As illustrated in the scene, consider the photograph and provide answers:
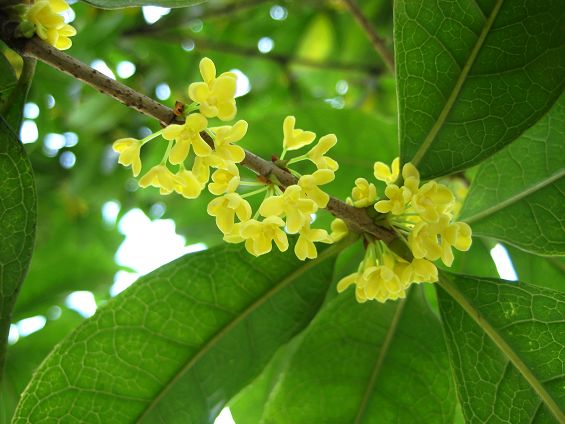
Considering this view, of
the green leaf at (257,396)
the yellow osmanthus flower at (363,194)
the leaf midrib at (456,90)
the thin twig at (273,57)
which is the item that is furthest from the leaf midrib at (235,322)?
the thin twig at (273,57)

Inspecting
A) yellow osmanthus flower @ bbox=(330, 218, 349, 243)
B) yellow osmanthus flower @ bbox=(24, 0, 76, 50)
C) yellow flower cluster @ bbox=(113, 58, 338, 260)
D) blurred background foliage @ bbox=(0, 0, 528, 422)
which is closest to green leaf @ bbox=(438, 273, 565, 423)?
yellow osmanthus flower @ bbox=(330, 218, 349, 243)

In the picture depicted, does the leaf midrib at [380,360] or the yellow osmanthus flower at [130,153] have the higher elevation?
the yellow osmanthus flower at [130,153]

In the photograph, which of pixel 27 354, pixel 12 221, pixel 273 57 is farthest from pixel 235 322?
pixel 273 57

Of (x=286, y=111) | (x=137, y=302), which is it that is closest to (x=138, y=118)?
(x=286, y=111)

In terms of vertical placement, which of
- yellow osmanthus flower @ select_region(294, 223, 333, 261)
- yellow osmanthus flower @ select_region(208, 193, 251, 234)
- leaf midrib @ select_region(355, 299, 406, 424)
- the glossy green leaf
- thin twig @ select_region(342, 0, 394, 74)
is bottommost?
leaf midrib @ select_region(355, 299, 406, 424)

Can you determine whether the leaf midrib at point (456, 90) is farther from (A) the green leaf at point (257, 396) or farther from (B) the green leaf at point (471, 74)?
(A) the green leaf at point (257, 396)

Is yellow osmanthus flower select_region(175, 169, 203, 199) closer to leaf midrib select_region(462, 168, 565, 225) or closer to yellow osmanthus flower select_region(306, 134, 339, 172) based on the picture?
yellow osmanthus flower select_region(306, 134, 339, 172)
